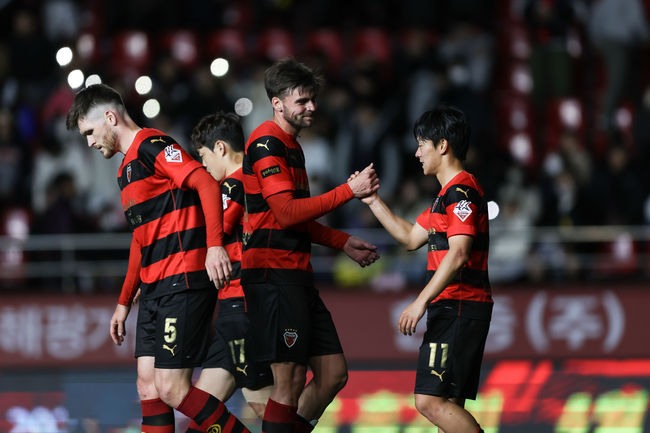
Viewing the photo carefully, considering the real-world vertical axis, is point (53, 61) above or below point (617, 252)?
above

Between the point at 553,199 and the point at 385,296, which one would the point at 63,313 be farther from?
the point at 553,199

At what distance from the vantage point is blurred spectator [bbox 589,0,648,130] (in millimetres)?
16109

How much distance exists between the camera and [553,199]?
13.6 meters

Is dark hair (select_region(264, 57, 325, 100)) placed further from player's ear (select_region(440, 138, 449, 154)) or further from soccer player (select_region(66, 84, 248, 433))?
player's ear (select_region(440, 138, 449, 154))

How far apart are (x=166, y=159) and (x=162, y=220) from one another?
0.36m

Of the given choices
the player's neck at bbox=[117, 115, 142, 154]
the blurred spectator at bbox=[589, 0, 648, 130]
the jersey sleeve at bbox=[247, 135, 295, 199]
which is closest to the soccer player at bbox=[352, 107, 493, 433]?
Answer: the jersey sleeve at bbox=[247, 135, 295, 199]

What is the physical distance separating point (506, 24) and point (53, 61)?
7535 millimetres

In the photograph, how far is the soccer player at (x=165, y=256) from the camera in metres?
5.86

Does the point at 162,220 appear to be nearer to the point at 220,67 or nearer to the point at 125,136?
the point at 125,136

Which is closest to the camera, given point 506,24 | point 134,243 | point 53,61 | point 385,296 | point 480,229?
point 480,229

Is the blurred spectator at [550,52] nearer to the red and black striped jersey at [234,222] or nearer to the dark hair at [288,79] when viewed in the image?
the red and black striped jersey at [234,222]

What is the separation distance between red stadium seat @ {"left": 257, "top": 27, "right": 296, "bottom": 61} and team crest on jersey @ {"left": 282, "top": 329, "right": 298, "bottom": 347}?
11.5 m

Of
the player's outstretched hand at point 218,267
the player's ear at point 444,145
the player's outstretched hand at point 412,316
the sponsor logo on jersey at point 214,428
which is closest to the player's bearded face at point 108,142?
the player's outstretched hand at point 218,267

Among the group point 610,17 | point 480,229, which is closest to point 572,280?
point 610,17
